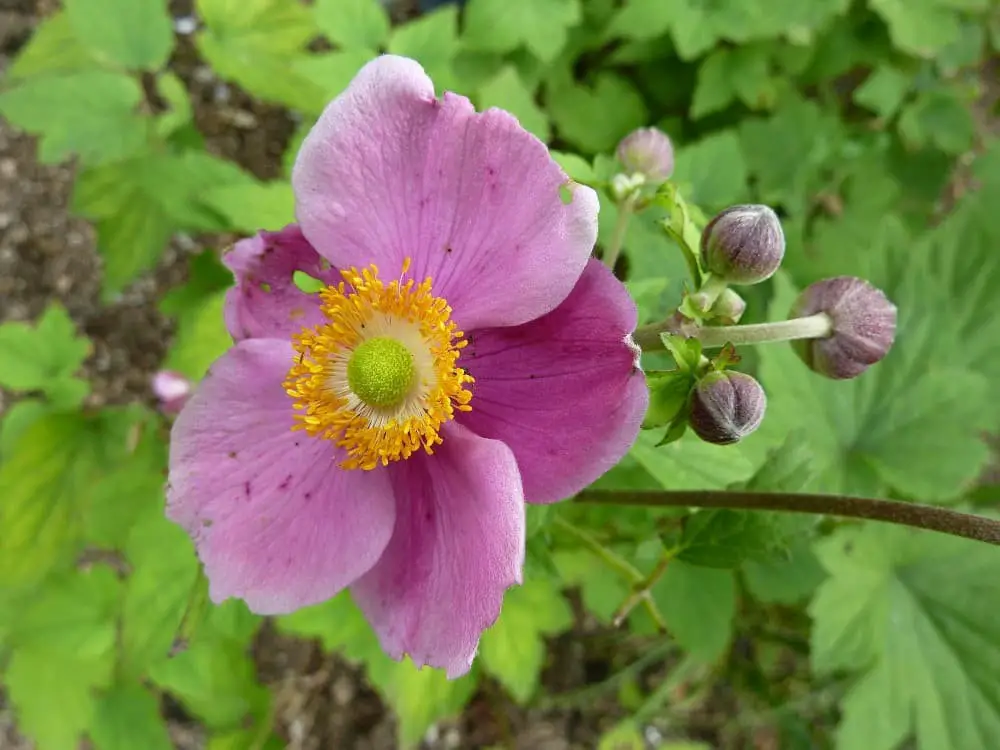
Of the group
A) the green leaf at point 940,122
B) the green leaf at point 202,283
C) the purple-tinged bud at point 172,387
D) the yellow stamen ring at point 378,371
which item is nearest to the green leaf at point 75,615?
the purple-tinged bud at point 172,387

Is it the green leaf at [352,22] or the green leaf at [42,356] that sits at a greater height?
the green leaf at [352,22]

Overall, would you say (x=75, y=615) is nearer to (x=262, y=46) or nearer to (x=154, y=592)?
(x=154, y=592)

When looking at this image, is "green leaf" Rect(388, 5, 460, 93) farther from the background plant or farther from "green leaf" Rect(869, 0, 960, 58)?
"green leaf" Rect(869, 0, 960, 58)

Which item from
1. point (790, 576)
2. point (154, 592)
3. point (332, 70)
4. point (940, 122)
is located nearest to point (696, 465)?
point (790, 576)

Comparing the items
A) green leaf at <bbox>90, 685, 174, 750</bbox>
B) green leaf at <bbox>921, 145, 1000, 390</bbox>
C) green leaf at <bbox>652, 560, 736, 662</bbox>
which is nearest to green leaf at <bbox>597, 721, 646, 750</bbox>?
green leaf at <bbox>652, 560, 736, 662</bbox>

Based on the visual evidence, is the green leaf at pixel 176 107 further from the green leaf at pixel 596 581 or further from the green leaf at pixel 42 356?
the green leaf at pixel 596 581

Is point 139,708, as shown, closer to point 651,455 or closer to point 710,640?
point 710,640
